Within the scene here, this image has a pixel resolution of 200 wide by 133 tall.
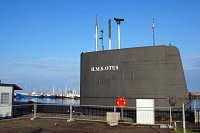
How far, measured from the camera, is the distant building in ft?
68.5

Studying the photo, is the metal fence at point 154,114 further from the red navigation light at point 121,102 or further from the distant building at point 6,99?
the distant building at point 6,99

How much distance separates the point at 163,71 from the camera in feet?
59.2

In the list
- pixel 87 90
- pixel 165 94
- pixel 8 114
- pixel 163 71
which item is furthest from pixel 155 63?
pixel 8 114

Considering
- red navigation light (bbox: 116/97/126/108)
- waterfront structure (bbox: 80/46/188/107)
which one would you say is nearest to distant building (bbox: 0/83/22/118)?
waterfront structure (bbox: 80/46/188/107)

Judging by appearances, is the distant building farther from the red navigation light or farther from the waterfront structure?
the red navigation light

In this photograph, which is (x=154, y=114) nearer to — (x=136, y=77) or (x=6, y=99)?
(x=136, y=77)

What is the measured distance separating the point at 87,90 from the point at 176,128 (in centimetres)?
786

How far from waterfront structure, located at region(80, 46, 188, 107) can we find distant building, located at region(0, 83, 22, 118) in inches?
214

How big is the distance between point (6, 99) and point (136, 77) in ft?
32.3

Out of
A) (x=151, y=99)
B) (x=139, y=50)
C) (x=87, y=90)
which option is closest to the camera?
(x=151, y=99)

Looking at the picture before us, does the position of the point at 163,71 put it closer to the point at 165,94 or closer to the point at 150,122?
the point at 165,94

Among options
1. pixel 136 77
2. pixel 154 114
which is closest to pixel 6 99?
pixel 136 77

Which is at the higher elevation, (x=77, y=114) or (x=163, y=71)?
(x=163, y=71)

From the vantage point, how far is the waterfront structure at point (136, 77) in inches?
699
